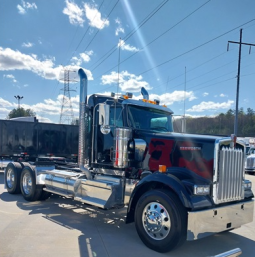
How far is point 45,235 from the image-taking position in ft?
16.7

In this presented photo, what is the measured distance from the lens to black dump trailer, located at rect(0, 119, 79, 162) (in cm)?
1177

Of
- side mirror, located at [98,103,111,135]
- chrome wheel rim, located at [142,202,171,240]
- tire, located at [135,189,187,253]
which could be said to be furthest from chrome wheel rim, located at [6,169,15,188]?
chrome wheel rim, located at [142,202,171,240]

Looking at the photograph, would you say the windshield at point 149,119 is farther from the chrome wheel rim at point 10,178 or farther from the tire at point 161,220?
the chrome wheel rim at point 10,178

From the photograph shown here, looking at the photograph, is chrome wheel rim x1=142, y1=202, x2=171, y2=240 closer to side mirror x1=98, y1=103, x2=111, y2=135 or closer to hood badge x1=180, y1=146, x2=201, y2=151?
hood badge x1=180, y1=146, x2=201, y2=151

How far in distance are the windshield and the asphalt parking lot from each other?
2.08 m

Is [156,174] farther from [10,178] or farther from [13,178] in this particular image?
[10,178]

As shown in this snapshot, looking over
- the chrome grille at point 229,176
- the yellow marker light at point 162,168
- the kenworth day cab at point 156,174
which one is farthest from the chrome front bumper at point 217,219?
the yellow marker light at point 162,168

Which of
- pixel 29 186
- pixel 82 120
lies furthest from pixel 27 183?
pixel 82 120

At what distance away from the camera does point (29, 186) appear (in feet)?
26.1

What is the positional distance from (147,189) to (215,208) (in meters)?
1.16

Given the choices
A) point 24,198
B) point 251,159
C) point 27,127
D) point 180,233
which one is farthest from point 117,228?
point 251,159

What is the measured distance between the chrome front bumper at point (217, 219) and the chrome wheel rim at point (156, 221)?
0.39 meters

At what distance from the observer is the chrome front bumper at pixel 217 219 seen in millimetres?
4109

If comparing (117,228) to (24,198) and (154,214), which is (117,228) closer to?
(154,214)
